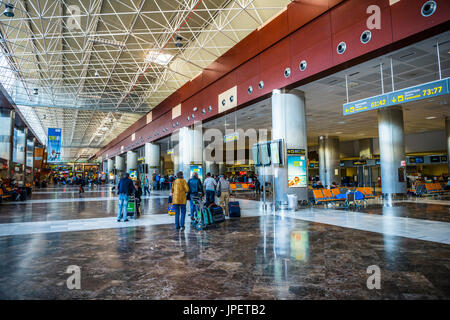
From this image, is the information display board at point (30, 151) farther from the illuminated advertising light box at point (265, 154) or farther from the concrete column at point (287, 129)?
the illuminated advertising light box at point (265, 154)

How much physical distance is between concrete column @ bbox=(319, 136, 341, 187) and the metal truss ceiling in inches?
742

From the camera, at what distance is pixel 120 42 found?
19.2 m

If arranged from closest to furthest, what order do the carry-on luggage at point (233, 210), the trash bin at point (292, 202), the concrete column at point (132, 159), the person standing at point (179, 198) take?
the person standing at point (179, 198) → the carry-on luggage at point (233, 210) → the trash bin at point (292, 202) → the concrete column at point (132, 159)

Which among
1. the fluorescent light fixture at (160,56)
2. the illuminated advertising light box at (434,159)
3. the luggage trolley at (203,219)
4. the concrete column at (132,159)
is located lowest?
the luggage trolley at (203,219)

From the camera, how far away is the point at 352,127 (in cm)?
2681

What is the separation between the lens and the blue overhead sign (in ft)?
24.6

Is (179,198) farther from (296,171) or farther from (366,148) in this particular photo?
(366,148)

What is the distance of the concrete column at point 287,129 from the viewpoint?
41.4ft

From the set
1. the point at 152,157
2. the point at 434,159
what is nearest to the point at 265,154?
the point at 152,157

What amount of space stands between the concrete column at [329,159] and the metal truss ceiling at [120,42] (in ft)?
61.8

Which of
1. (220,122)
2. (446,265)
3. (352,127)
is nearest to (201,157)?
(220,122)

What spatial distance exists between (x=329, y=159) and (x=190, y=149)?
18.4 m

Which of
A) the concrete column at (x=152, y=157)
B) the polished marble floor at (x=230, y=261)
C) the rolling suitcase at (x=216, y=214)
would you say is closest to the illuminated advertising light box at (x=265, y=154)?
the rolling suitcase at (x=216, y=214)

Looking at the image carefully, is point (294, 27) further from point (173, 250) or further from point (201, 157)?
point (201, 157)
